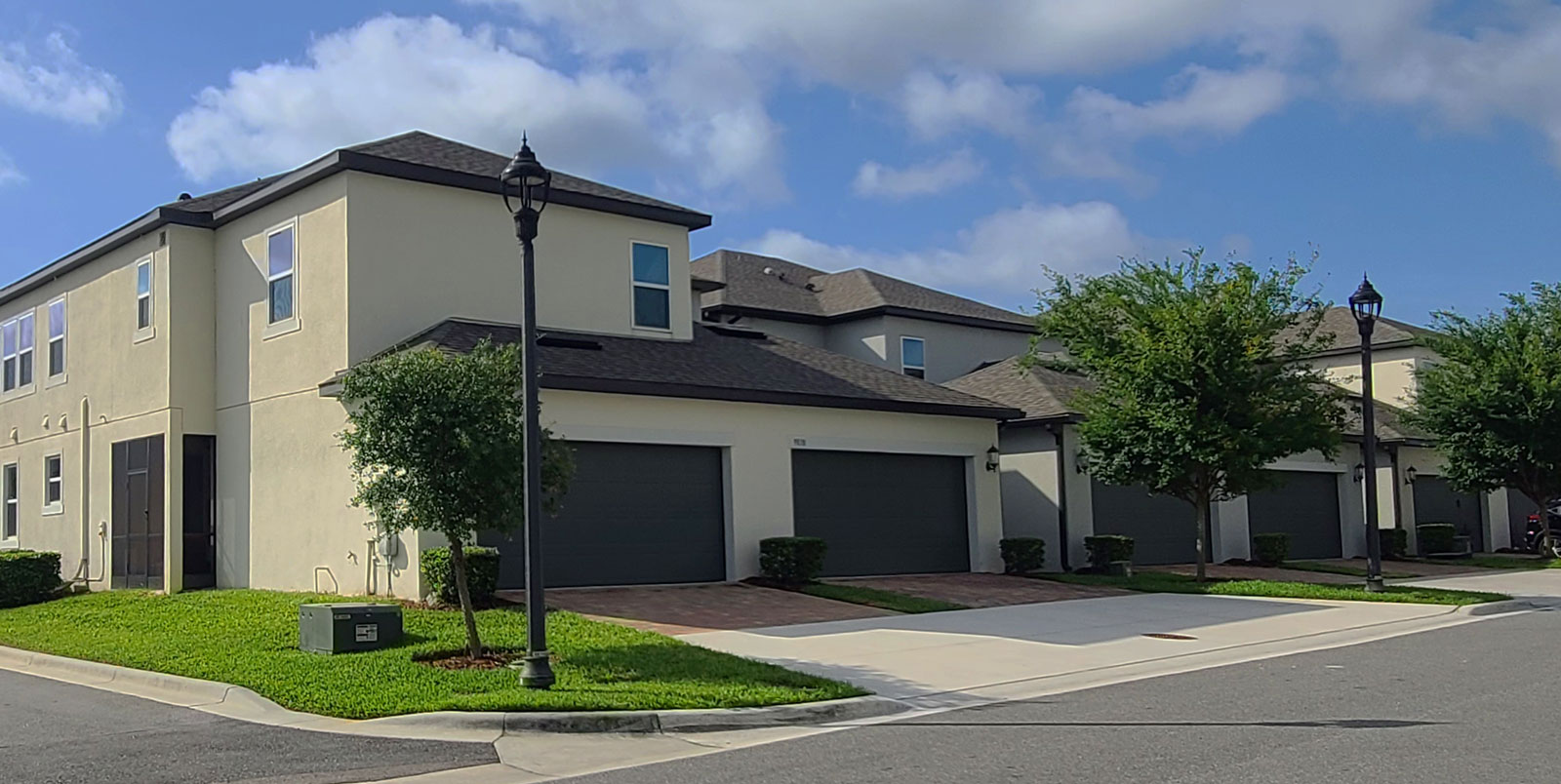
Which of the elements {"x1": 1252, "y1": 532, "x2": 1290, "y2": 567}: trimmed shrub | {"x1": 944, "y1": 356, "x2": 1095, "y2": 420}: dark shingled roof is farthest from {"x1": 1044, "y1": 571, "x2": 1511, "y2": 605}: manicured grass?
{"x1": 1252, "y1": 532, "x2": 1290, "y2": 567}: trimmed shrub

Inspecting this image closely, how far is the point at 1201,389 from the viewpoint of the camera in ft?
80.9

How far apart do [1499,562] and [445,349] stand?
2731 cm

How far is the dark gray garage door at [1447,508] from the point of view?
38188 mm

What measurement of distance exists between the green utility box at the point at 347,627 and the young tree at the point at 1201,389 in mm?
14534

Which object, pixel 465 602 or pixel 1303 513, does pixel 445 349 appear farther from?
pixel 1303 513

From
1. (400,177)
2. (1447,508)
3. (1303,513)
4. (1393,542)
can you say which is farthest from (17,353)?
(1447,508)

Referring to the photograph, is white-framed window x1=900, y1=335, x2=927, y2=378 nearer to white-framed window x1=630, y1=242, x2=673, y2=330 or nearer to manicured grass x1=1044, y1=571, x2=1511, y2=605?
manicured grass x1=1044, y1=571, x2=1511, y2=605

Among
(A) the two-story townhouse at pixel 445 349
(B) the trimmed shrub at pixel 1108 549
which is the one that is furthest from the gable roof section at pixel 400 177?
(B) the trimmed shrub at pixel 1108 549

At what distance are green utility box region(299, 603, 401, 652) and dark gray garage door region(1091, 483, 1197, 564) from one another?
54.5 feet

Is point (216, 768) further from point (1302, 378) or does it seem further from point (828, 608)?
point (1302, 378)

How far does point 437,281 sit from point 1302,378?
15.1 m

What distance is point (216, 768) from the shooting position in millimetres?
9570

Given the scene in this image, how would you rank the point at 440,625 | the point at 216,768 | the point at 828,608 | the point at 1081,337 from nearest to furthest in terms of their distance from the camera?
the point at 216,768
the point at 440,625
the point at 828,608
the point at 1081,337

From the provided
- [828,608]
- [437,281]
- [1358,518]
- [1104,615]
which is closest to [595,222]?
[437,281]
